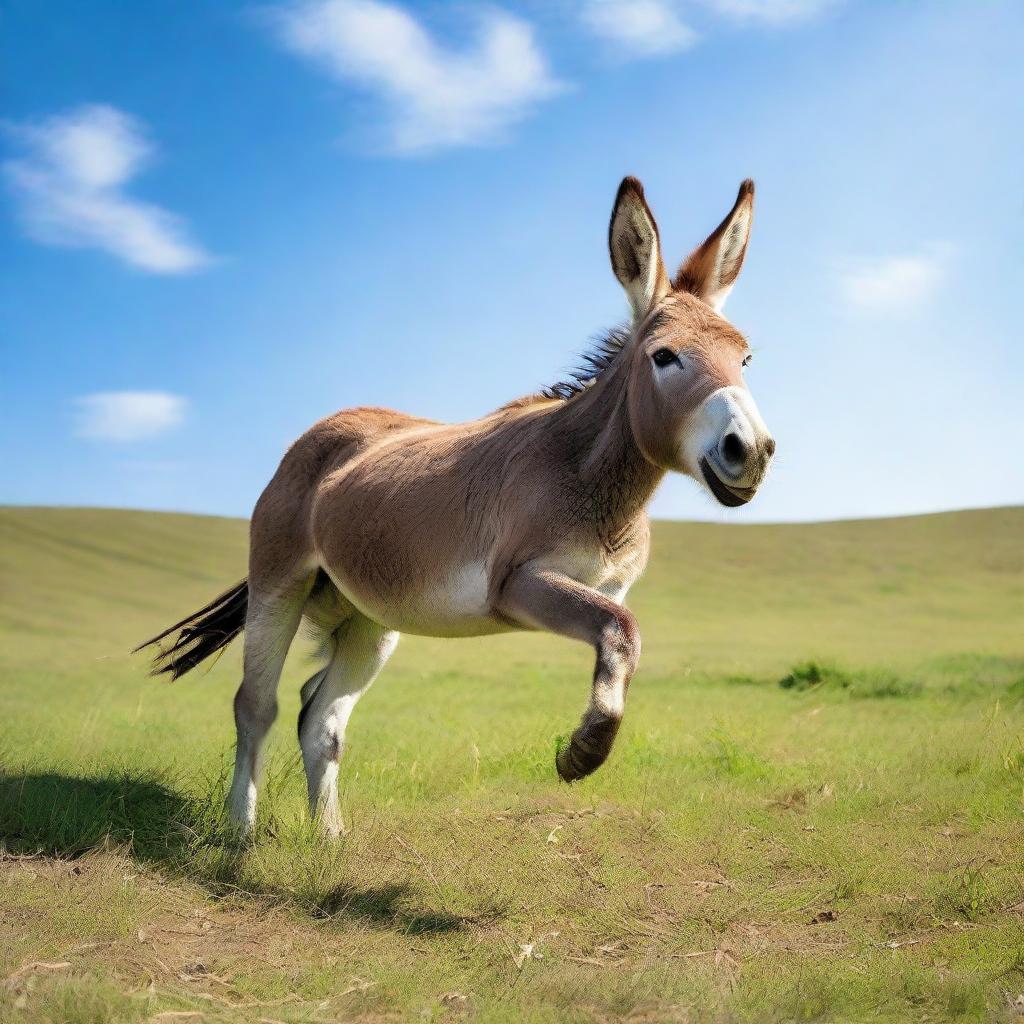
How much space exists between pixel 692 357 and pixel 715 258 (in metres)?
1.10

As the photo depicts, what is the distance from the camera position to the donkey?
5.05m

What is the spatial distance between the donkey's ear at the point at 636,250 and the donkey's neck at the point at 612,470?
42cm

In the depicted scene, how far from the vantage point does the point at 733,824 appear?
717 centimetres

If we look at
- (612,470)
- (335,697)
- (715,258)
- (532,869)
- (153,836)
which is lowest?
(153,836)

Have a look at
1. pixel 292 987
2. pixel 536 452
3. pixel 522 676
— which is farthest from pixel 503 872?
pixel 522 676

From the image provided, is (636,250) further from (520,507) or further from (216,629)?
(216,629)

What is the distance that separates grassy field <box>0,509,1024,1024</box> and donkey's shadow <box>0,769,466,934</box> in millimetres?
25

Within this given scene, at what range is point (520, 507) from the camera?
5793 millimetres

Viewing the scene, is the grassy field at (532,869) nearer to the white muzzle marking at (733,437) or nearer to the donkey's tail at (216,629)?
the donkey's tail at (216,629)

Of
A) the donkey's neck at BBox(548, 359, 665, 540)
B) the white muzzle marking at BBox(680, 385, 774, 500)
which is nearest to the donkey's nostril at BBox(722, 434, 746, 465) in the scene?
the white muzzle marking at BBox(680, 385, 774, 500)

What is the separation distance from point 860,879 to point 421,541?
3.35 m

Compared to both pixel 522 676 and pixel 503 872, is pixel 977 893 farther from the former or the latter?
pixel 522 676

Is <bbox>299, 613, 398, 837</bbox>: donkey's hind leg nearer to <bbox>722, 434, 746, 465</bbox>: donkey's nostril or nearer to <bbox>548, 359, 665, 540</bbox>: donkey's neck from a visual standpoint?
<bbox>548, 359, 665, 540</bbox>: donkey's neck

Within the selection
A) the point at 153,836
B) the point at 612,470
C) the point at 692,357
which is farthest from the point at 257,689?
the point at 692,357
